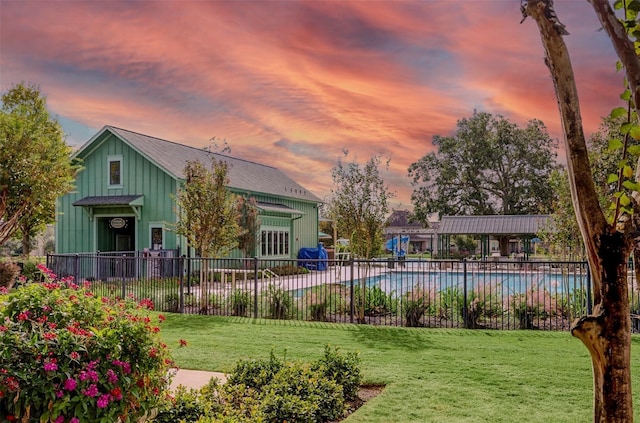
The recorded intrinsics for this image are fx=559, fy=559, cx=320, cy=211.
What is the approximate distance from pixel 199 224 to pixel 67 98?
8.65 m

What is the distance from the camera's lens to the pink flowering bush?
3.61 metres

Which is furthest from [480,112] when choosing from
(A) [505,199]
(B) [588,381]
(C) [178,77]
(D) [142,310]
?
(D) [142,310]

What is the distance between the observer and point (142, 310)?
181 inches

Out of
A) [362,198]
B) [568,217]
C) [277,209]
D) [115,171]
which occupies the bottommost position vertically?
[568,217]

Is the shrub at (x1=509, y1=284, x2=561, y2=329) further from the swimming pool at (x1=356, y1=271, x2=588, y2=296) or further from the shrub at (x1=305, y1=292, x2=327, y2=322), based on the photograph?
the shrub at (x1=305, y1=292, x2=327, y2=322)

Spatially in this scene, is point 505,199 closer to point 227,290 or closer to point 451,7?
point 227,290

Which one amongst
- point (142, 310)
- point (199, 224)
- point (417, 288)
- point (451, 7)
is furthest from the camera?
point (199, 224)

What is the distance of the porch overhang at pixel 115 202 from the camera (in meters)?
24.2

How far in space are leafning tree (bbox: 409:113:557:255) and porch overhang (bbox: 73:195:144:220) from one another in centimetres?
3569

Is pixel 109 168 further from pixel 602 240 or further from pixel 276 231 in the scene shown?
pixel 602 240

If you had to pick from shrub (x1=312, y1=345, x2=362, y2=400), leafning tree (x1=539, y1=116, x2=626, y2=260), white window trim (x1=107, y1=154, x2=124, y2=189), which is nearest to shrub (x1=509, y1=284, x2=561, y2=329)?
leafning tree (x1=539, y1=116, x2=626, y2=260)

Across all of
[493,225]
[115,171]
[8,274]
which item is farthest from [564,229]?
[493,225]

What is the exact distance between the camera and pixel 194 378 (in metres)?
7.21

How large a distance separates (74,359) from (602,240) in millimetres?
3244
